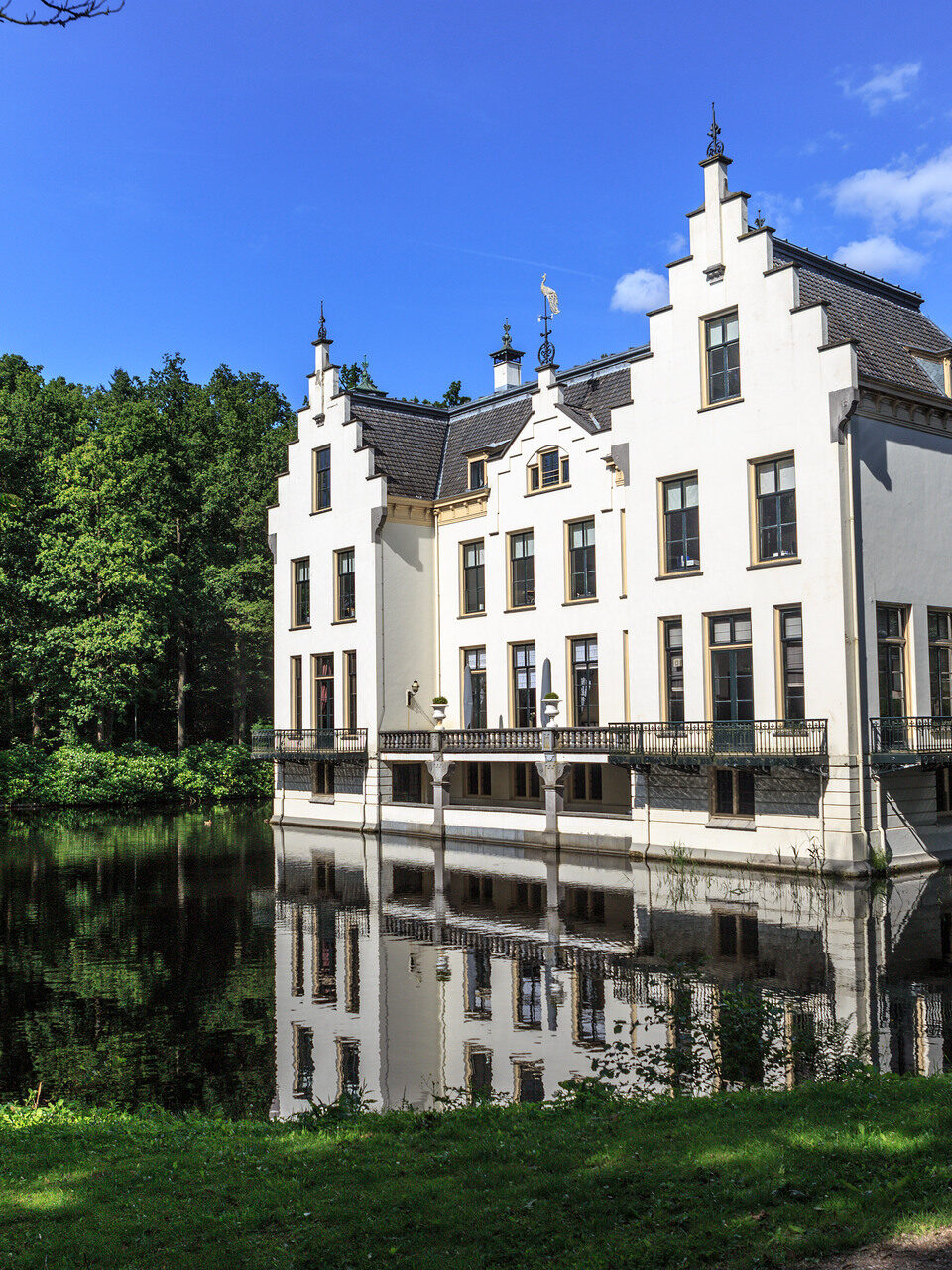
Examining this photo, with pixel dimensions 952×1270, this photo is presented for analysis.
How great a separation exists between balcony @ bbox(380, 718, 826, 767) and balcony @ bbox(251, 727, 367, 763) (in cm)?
332

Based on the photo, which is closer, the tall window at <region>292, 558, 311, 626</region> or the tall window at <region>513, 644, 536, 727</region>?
the tall window at <region>513, 644, 536, 727</region>

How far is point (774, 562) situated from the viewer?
26.6 meters

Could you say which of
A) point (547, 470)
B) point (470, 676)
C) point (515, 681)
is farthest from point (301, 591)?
point (547, 470)

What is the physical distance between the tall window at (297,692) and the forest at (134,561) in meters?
12.4

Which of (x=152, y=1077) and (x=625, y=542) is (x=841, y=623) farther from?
(x=152, y=1077)

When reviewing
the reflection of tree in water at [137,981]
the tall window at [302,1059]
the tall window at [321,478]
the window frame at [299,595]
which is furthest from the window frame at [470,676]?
the tall window at [302,1059]

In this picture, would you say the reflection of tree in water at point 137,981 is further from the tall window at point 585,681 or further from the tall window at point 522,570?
the tall window at point 522,570

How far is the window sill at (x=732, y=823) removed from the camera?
2672 cm

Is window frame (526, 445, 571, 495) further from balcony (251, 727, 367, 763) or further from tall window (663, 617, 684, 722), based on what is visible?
balcony (251, 727, 367, 763)

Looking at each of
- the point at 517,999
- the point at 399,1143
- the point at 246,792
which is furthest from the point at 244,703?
the point at 399,1143

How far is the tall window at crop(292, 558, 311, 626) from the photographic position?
139 ft

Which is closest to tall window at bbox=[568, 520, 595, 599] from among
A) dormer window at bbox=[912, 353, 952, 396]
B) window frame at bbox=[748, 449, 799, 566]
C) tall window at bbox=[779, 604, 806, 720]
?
window frame at bbox=[748, 449, 799, 566]

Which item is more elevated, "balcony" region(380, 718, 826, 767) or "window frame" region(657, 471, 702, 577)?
"window frame" region(657, 471, 702, 577)

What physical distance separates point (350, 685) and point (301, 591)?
15.9ft
